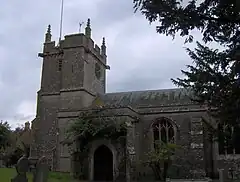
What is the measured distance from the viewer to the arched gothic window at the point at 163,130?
27984 millimetres

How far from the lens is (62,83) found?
33438 mm

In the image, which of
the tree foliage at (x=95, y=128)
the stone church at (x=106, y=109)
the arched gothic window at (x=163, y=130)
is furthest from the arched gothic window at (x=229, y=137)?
the arched gothic window at (x=163, y=130)

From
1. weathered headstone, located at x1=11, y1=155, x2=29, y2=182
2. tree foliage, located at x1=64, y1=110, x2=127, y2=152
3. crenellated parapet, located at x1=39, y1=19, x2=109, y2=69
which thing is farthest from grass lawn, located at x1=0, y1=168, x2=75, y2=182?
crenellated parapet, located at x1=39, y1=19, x2=109, y2=69

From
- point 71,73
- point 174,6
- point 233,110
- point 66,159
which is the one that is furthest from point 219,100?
point 71,73

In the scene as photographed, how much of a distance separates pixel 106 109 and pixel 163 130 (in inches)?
222

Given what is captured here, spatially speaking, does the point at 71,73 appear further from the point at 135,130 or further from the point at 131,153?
the point at 131,153

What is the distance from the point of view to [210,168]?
88.9 feet

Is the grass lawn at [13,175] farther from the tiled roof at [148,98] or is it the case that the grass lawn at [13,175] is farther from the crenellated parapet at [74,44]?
the crenellated parapet at [74,44]

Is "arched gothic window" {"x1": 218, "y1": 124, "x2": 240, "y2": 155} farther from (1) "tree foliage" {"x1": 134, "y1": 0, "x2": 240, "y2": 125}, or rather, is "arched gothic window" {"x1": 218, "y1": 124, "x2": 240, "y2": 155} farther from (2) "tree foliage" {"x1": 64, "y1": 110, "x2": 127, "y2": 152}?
(2) "tree foliage" {"x1": 64, "y1": 110, "x2": 127, "y2": 152}

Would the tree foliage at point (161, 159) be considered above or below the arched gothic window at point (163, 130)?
below

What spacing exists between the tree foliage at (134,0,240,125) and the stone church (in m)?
12.3

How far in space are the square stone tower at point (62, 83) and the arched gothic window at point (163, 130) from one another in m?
7.31

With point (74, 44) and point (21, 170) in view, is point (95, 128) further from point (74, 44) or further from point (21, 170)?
point (21, 170)

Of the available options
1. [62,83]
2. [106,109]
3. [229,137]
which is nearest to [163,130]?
[106,109]
